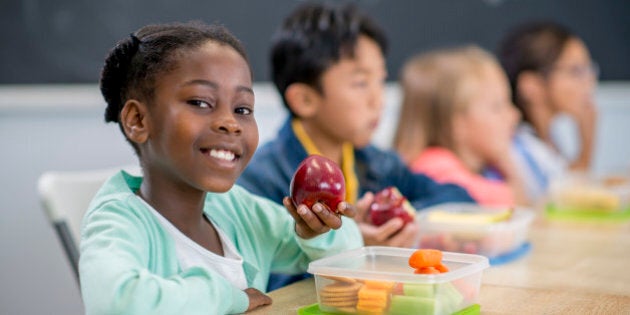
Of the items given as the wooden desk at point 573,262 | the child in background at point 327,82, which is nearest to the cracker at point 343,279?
the wooden desk at point 573,262

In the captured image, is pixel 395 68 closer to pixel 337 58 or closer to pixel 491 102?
pixel 491 102

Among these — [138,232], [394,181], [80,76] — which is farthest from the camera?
[80,76]

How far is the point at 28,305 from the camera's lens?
2580mm

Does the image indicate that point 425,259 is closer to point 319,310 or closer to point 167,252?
point 319,310

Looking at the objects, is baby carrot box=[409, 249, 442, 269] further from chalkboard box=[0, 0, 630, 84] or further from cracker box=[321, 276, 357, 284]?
chalkboard box=[0, 0, 630, 84]

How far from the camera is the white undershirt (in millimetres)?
1048

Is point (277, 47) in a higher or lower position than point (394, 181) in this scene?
higher

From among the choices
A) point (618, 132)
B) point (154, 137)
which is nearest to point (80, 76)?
point (154, 137)

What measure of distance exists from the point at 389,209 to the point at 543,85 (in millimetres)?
1756

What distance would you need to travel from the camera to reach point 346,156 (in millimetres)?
1840

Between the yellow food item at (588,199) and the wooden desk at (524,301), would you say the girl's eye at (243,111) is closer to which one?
the wooden desk at (524,301)

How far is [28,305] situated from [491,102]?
1.53 meters

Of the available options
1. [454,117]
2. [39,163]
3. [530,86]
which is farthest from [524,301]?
[530,86]

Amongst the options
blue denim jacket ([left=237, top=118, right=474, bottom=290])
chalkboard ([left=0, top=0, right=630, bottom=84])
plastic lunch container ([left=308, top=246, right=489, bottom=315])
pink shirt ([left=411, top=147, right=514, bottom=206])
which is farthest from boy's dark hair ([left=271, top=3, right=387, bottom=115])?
plastic lunch container ([left=308, top=246, right=489, bottom=315])
